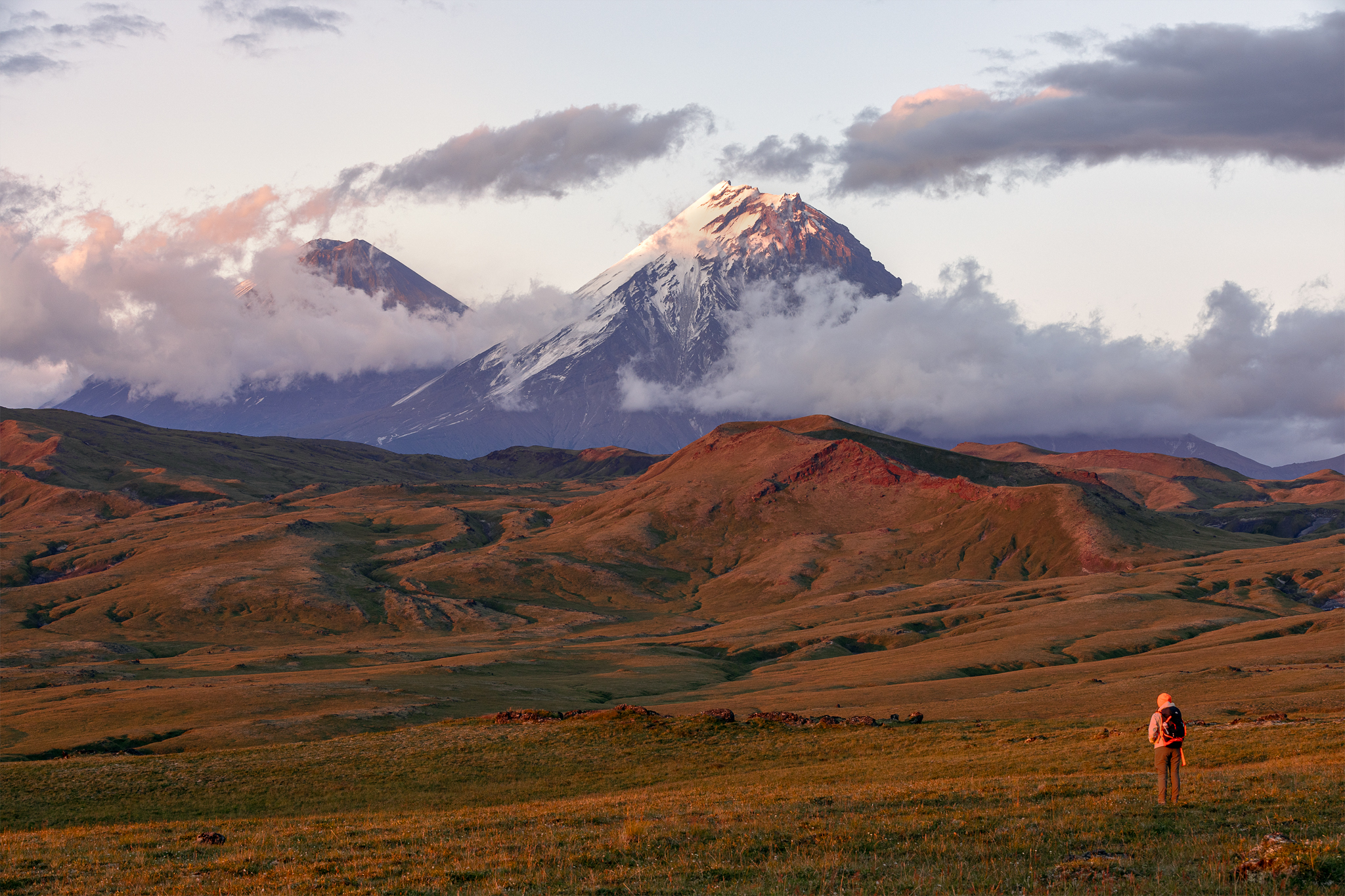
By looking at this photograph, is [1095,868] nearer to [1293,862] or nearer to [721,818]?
[1293,862]

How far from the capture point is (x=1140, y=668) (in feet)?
329

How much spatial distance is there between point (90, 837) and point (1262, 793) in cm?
3635

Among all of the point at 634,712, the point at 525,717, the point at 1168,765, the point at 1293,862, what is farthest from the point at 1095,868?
the point at 525,717

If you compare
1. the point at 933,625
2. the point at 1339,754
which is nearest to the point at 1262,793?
the point at 1339,754

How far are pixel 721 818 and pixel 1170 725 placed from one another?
1253cm

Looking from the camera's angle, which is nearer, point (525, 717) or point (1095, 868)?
point (1095, 868)

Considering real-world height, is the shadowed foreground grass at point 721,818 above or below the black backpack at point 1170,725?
below

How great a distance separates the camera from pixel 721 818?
27.7 m

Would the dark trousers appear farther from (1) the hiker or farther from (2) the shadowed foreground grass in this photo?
(2) the shadowed foreground grass

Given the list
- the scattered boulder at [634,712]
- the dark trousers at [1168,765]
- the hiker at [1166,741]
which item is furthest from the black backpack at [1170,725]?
the scattered boulder at [634,712]

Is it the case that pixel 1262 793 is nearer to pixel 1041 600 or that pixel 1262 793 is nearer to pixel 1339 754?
pixel 1339 754

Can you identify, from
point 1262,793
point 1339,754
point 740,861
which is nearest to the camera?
point 740,861

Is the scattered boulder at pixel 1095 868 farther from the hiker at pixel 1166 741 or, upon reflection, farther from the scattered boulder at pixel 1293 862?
Answer: the hiker at pixel 1166 741

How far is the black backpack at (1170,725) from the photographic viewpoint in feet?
86.4
